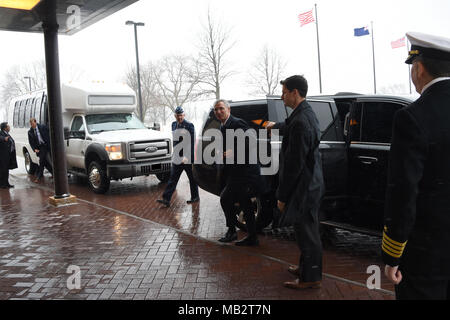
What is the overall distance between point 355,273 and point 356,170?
1212 mm

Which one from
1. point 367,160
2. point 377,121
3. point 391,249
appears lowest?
point 391,249

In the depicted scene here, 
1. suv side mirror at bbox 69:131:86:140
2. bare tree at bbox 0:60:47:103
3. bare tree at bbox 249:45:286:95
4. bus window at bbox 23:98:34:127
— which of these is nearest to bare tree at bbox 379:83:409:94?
bare tree at bbox 249:45:286:95

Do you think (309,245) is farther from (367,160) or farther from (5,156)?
(5,156)

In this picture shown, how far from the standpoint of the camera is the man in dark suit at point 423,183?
190cm

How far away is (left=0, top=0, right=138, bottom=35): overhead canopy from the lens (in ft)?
25.3

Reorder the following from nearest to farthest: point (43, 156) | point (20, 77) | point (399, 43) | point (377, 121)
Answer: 1. point (377, 121)
2. point (43, 156)
3. point (399, 43)
4. point (20, 77)

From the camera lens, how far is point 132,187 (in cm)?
1072

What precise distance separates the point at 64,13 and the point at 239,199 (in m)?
6.16

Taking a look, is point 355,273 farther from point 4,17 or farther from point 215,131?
point 4,17

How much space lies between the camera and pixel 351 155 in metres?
4.79

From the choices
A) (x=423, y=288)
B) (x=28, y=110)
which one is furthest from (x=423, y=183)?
(x=28, y=110)

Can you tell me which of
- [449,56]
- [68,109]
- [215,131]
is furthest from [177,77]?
[449,56]

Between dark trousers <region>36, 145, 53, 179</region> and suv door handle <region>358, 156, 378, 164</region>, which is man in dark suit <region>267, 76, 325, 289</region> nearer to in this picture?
suv door handle <region>358, 156, 378, 164</region>

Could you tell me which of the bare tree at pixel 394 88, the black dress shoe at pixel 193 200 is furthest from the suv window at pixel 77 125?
the bare tree at pixel 394 88
